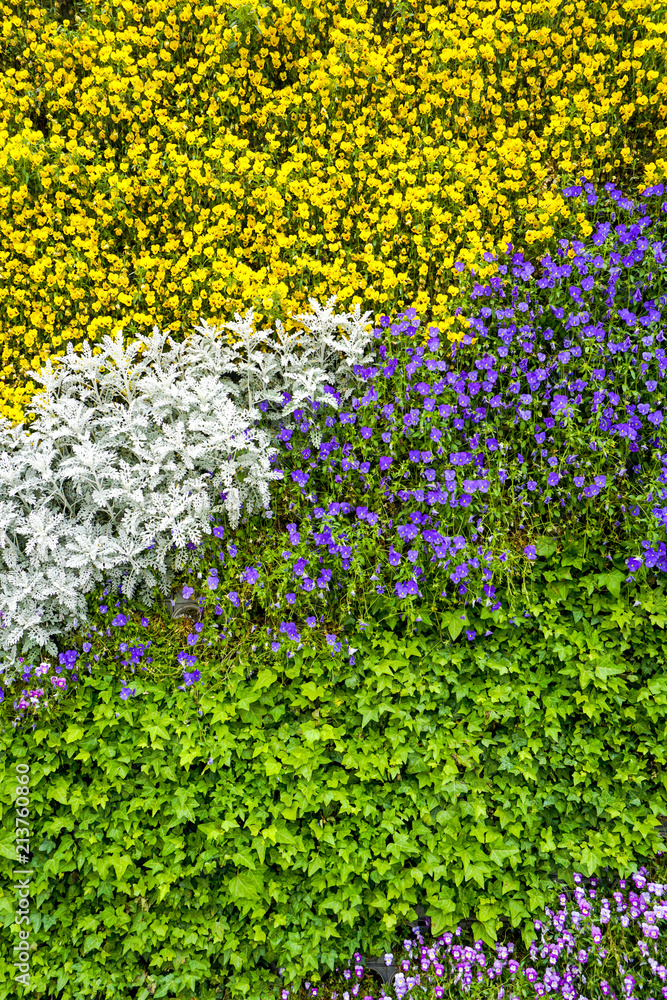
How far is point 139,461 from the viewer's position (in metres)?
3.91

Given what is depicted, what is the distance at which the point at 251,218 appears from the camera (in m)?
4.55

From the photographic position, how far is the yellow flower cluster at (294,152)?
432 centimetres

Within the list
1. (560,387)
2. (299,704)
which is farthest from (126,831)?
(560,387)

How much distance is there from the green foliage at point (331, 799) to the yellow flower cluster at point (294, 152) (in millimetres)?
1960

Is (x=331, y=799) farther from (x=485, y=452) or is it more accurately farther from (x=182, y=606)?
(x=485, y=452)

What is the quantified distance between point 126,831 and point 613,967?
2246 mm

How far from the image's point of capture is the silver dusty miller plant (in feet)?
11.7

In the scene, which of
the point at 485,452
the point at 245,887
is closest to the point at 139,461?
the point at 485,452

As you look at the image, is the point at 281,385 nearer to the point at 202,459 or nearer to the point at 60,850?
the point at 202,459

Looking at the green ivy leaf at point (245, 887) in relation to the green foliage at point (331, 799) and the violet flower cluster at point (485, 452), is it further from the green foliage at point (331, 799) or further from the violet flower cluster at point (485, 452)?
the violet flower cluster at point (485, 452)

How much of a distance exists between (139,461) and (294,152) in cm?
235


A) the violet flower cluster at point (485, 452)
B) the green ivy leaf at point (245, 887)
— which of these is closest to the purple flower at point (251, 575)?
the violet flower cluster at point (485, 452)

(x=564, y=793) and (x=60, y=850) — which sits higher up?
(x=564, y=793)

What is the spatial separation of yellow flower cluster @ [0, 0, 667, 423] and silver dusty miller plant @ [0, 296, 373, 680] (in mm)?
348
